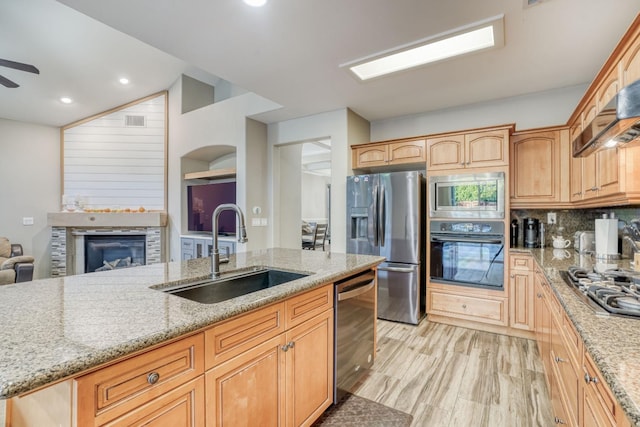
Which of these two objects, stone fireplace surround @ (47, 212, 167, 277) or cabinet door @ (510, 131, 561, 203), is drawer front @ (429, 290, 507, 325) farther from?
stone fireplace surround @ (47, 212, 167, 277)

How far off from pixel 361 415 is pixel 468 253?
2.07 meters

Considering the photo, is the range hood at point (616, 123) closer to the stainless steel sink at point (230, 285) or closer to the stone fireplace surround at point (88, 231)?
the stainless steel sink at point (230, 285)

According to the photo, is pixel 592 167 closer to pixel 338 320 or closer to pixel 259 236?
pixel 338 320

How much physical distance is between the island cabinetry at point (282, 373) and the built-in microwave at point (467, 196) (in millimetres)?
2086

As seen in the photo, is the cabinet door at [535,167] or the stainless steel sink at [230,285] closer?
the stainless steel sink at [230,285]

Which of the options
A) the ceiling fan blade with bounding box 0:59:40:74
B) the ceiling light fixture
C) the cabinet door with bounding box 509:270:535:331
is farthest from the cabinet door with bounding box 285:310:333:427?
the ceiling fan blade with bounding box 0:59:40:74

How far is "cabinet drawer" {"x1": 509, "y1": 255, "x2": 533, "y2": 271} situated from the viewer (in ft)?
9.80

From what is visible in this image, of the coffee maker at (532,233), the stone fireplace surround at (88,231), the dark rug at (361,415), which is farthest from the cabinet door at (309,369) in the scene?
the stone fireplace surround at (88,231)

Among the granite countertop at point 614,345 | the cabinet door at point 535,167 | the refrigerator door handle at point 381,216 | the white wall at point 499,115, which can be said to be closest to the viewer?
the granite countertop at point 614,345

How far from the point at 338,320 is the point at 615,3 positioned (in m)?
2.62

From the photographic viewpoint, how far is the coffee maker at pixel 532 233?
325 cm

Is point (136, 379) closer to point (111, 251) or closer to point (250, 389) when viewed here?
point (250, 389)

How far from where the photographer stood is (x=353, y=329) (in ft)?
6.73

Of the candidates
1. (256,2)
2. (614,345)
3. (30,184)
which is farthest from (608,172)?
(30,184)
